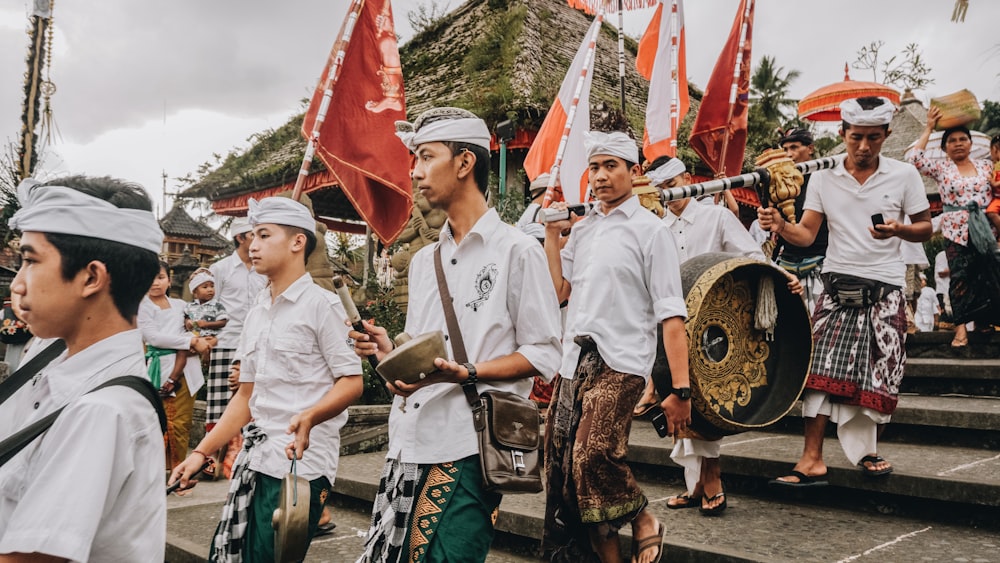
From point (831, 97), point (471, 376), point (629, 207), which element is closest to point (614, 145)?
point (629, 207)

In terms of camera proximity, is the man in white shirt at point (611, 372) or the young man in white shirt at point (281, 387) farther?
the man in white shirt at point (611, 372)

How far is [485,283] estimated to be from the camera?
8.52 feet

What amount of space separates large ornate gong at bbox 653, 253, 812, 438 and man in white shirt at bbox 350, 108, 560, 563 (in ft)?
4.13

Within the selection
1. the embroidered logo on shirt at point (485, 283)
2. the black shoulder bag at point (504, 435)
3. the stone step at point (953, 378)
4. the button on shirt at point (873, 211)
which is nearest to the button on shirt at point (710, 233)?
the button on shirt at point (873, 211)

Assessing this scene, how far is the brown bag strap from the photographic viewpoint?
96.7 inches

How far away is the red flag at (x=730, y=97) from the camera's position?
23.4ft

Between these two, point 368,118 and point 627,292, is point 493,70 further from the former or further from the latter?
point 627,292

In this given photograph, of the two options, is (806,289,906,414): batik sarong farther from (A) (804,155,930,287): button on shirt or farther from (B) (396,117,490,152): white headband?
(B) (396,117,490,152): white headband

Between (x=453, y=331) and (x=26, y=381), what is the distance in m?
1.20

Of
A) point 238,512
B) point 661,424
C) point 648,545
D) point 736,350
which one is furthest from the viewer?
point 736,350

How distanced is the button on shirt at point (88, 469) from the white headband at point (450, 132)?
1.24 m

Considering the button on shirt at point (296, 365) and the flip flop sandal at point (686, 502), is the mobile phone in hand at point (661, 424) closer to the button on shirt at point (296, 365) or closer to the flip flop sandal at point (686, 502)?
the flip flop sandal at point (686, 502)

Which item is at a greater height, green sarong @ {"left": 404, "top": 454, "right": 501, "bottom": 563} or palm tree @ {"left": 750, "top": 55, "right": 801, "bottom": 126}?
palm tree @ {"left": 750, "top": 55, "right": 801, "bottom": 126}

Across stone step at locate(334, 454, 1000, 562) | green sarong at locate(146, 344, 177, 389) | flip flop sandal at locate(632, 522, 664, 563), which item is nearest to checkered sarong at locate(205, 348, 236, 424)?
green sarong at locate(146, 344, 177, 389)
